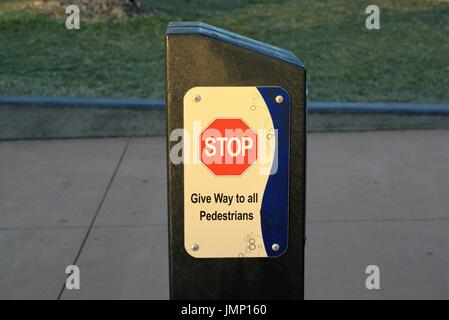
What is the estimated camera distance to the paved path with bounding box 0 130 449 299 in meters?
5.19

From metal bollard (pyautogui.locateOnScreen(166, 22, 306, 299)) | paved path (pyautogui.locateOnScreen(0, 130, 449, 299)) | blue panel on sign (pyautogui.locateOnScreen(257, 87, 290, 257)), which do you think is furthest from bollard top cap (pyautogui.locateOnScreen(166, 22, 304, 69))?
paved path (pyautogui.locateOnScreen(0, 130, 449, 299))

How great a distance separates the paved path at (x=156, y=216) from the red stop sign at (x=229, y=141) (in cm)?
202

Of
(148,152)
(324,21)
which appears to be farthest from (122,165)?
(324,21)

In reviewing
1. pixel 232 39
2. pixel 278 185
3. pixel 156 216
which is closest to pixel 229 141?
pixel 278 185

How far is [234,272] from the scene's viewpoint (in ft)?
10.5

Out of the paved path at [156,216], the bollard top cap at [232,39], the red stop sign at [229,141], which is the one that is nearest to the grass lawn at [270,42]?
the paved path at [156,216]

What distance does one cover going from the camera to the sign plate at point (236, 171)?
3070 millimetres

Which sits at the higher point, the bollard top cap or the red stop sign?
the bollard top cap

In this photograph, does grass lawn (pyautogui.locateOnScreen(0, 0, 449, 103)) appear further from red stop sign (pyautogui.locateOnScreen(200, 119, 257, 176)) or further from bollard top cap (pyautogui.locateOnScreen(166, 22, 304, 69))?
red stop sign (pyautogui.locateOnScreen(200, 119, 257, 176))

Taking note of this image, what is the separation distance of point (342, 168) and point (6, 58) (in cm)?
520

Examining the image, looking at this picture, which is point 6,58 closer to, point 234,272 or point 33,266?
point 33,266

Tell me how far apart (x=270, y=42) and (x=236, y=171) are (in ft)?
29.8

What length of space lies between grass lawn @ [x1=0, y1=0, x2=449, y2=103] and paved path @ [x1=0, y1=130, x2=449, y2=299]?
158 cm

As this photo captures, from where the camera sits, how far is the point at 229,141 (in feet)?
10.1
